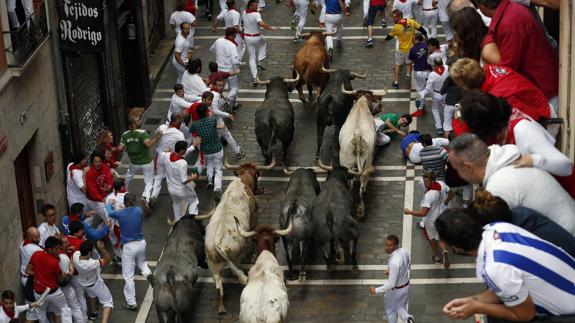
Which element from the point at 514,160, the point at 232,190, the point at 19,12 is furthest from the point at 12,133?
the point at 514,160

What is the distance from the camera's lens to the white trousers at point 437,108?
84.2 ft

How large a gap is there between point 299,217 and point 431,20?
11.5 meters

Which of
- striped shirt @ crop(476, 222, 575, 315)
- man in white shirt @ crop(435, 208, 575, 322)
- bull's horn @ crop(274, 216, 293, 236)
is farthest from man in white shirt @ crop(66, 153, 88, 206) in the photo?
striped shirt @ crop(476, 222, 575, 315)

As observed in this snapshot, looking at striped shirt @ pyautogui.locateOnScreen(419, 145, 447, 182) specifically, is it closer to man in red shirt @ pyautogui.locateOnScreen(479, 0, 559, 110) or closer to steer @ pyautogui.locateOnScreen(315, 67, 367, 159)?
steer @ pyautogui.locateOnScreen(315, 67, 367, 159)

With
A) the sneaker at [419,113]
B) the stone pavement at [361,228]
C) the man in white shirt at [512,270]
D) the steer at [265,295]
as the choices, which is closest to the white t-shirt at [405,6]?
the stone pavement at [361,228]

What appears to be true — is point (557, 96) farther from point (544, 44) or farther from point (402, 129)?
point (402, 129)

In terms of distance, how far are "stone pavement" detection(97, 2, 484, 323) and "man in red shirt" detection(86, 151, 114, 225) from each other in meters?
1.38

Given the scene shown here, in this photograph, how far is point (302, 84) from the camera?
27.8 meters

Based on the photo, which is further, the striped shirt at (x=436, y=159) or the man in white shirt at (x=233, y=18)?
the man in white shirt at (x=233, y=18)

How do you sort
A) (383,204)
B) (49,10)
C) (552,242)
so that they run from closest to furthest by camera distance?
(552,242) < (49,10) < (383,204)

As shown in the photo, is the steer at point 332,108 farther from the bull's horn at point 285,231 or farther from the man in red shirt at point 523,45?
the man in red shirt at point 523,45

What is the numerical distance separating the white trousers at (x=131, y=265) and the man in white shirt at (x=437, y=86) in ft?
27.6

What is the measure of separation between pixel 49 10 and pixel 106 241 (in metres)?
4.66

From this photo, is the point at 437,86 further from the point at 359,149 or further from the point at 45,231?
the point at 45,231
